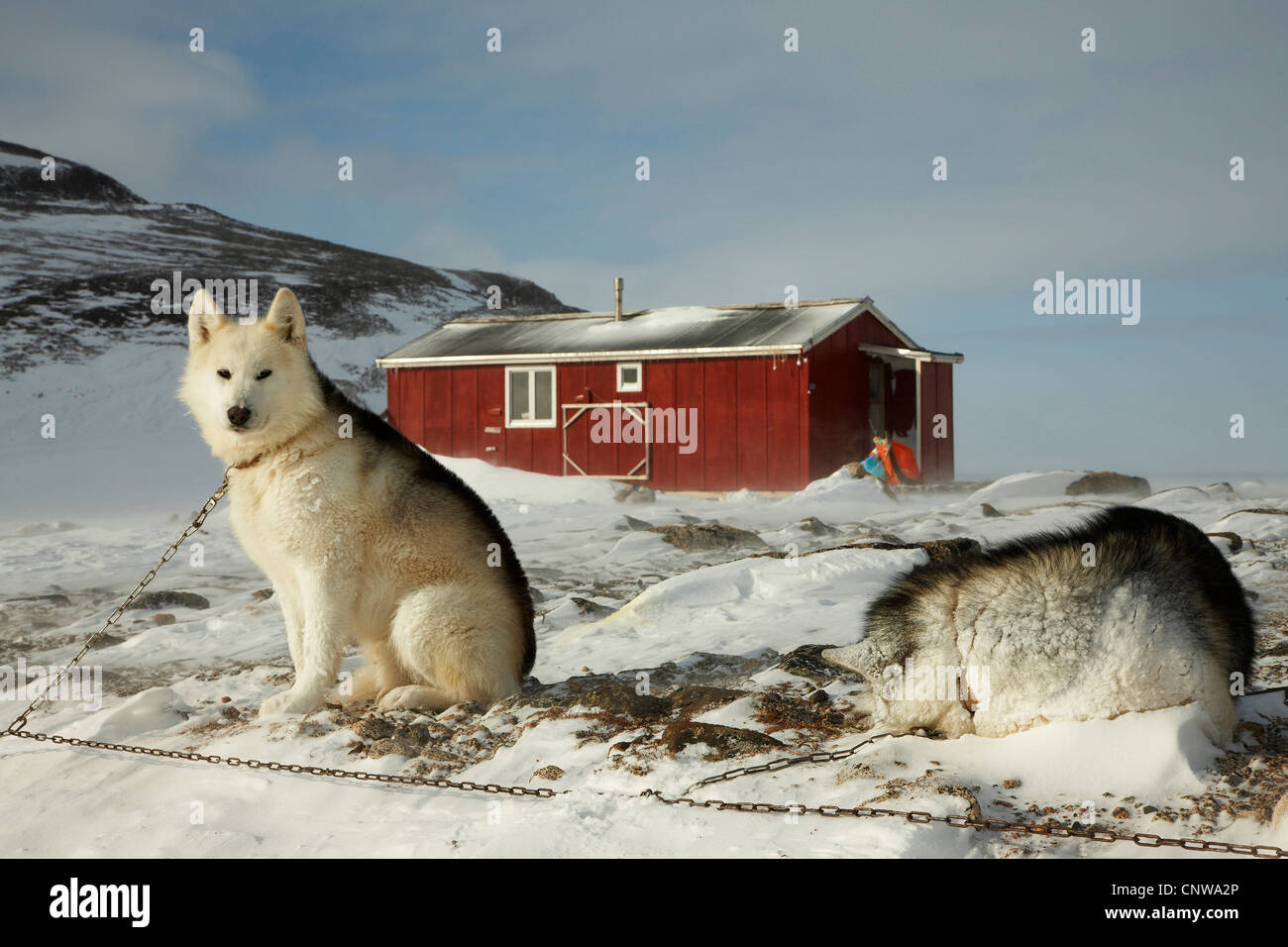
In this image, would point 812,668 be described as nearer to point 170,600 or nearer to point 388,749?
point 388,749

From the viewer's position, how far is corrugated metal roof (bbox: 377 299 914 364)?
20.1 meters

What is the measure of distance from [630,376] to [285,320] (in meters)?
16.3

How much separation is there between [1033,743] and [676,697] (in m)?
1.86

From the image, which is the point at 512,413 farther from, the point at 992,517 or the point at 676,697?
the point at 676,697

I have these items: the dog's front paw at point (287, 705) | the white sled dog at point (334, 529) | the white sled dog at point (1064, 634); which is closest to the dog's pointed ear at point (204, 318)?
the white sled dog at point (334, 529)

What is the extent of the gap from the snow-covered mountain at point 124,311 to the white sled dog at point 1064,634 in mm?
21346

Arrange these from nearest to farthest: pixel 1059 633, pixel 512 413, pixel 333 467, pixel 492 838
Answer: pixel 492 838 → pixel 1059 633 → pixel 333 467 → pixel 512 413

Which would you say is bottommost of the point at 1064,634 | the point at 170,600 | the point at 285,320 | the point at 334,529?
the point at 170,600

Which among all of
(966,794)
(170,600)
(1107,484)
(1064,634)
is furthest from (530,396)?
(966,794)

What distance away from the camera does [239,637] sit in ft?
24.6

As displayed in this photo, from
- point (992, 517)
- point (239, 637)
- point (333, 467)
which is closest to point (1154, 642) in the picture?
point (333, 467)

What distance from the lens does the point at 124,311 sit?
129 ft

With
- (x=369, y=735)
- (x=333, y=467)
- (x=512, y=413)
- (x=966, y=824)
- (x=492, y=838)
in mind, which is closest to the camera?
(x=966, y=824)

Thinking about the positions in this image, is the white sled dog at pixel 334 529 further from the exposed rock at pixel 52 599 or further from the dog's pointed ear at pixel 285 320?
the exposed rock at pixel 52 599
